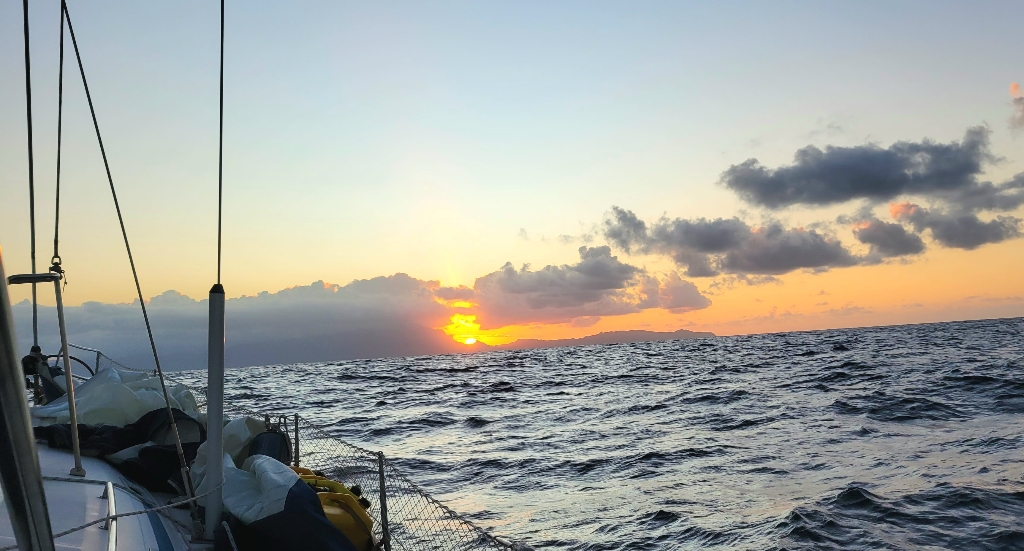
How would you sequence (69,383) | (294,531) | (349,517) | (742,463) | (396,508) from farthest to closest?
(742,463) < (396,508) < (349,517) < (294,531) < (69,383)

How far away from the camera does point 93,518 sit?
16.0ft

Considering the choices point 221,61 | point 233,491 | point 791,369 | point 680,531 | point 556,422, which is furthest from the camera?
point 791,369

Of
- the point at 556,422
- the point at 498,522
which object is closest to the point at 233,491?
the point at 498,522

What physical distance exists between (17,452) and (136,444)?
7371 mm

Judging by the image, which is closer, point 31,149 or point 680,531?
point 31,149

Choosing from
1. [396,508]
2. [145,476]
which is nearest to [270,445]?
[145,476]

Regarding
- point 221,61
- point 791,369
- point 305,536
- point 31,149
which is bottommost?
point 791,369

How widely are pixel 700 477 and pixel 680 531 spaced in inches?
152

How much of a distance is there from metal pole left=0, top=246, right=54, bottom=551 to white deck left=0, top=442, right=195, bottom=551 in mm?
3236

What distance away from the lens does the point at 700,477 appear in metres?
14.4

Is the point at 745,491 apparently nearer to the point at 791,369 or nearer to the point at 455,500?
the point at 455,500

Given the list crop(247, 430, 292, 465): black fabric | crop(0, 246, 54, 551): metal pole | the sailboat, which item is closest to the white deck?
the sailboat

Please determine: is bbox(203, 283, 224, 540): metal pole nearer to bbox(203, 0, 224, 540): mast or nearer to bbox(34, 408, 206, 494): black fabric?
bbox(203, 0, 224, 540): mast

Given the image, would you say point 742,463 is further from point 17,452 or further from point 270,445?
point 17,452
